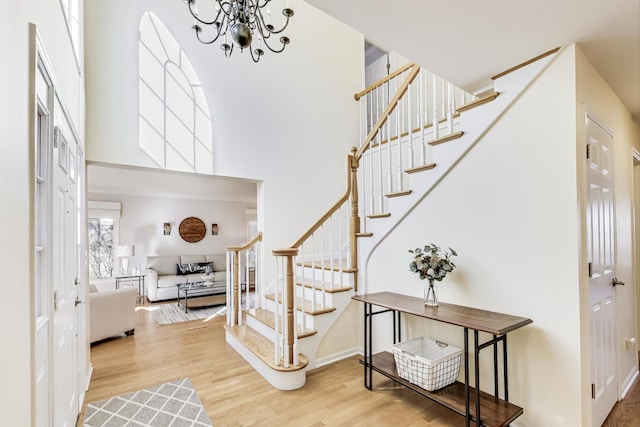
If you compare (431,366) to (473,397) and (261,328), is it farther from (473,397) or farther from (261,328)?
(261,328)

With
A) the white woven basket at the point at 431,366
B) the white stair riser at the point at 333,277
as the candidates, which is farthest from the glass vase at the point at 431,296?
the white stair riser at the point at 333,277

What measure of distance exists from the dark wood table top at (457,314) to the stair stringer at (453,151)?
1.99 feet

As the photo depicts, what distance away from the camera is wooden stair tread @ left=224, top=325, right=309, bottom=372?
2660 mm

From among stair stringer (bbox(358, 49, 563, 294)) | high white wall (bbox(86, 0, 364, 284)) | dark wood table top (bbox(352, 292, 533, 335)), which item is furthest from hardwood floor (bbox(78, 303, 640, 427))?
high white wall (bbox(86, 0, 364, 284))

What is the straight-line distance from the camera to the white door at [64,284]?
5.41 ft

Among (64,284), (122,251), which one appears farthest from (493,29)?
(122,251)

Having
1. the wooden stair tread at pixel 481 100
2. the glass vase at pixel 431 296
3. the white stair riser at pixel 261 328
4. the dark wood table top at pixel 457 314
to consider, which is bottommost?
the white stair riser at pixel 261 328

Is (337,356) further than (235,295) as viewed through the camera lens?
No

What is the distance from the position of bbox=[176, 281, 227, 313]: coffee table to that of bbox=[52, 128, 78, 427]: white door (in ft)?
11.1

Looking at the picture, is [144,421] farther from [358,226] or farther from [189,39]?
[189,39]

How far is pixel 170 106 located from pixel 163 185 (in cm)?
281

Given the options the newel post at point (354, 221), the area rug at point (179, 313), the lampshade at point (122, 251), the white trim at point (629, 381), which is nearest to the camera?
the white trim at point (629, 381)

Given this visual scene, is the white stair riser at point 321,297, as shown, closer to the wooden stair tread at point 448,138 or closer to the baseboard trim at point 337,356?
the baseboard trim at point 337,356

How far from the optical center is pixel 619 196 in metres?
2.47
